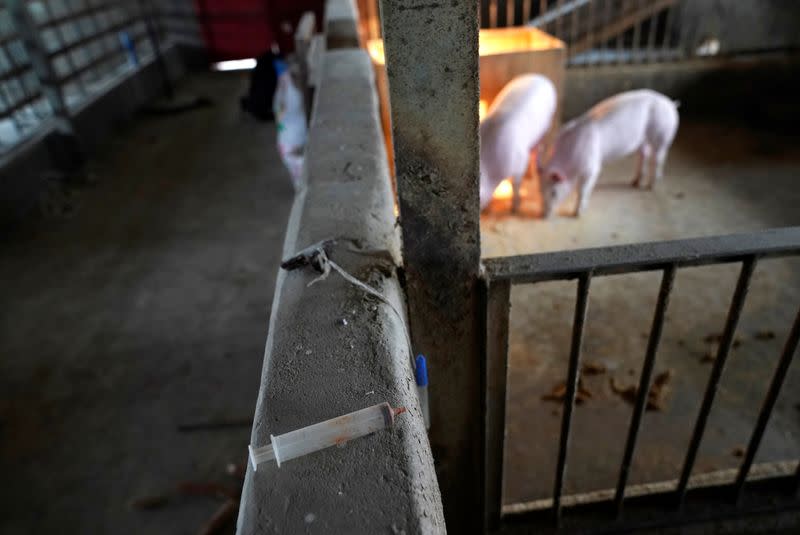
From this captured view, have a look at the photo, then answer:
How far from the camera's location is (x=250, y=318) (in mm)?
3785

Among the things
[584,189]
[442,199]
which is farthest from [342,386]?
[584,189]

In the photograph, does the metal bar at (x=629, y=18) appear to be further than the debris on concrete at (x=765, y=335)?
Yes

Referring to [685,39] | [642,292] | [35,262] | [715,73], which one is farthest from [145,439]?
[685,39]

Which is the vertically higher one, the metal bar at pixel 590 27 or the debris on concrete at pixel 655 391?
the metal bar at pixel 590 27

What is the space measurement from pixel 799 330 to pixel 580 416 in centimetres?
151

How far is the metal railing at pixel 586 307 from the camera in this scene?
4.35 ft

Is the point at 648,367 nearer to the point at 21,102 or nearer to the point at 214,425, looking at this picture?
the point at 214,425

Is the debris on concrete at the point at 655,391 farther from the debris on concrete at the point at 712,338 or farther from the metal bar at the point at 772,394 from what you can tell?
the metal bar at the point at 772,394

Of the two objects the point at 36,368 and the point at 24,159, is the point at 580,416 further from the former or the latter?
the point at 24,159

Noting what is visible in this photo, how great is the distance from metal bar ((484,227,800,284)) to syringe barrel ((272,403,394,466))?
57 cm

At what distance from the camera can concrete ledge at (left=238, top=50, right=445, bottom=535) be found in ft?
2.60

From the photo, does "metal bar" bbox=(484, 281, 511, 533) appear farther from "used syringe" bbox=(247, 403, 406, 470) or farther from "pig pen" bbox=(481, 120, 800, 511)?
"used syringe" bbox=(247, 403, 406, 470)

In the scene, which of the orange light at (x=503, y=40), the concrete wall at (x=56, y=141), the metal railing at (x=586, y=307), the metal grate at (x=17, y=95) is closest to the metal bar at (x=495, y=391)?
the metal railing at (x=586, y=307)

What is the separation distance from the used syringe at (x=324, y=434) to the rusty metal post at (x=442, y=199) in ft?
1.66
